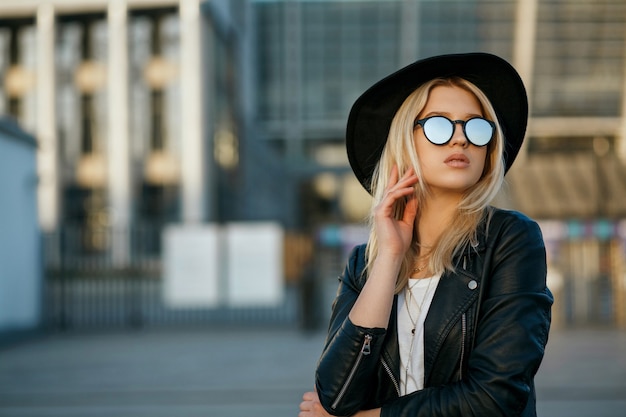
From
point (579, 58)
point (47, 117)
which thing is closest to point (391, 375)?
point (47, 117)

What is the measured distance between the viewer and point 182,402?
6.60 m

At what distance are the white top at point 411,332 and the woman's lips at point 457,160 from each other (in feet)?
0.94

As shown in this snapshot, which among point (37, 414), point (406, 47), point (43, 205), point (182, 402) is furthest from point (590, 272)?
point (406, 47)

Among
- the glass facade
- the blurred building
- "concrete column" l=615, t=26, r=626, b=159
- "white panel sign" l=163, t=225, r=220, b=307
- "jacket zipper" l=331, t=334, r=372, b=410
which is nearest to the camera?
"jacket zipper" l=331, t=334, r=372, b=410

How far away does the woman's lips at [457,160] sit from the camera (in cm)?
175

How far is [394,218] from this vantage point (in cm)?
182

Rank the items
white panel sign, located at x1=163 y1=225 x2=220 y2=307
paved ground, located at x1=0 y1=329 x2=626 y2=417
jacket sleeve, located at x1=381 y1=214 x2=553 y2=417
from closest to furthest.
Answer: jacket sleeve, located at x1=381 y1=214 x2=553 y2=417 < paved ground, located at x1=0 y1=329 x2=626 y2=417 < white panel sign, located at x1=163 y1=225 x2=220 y2=307

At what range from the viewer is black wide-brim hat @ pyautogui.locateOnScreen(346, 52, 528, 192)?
177 cm

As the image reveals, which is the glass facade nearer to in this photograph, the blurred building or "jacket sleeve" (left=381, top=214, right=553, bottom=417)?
the blurred building

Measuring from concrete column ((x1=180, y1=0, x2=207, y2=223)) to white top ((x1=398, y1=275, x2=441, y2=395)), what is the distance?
3020cm

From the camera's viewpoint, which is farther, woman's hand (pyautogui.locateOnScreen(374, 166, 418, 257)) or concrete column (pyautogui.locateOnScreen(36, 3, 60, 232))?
concrete column (pyautogui.locateOnScreen(36, 3, 60, 232))

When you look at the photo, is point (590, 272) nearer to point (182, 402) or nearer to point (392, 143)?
point (182, 402)

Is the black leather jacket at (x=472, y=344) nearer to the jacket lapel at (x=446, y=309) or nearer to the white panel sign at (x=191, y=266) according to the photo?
the jacket lapel at (x=446, y=309)

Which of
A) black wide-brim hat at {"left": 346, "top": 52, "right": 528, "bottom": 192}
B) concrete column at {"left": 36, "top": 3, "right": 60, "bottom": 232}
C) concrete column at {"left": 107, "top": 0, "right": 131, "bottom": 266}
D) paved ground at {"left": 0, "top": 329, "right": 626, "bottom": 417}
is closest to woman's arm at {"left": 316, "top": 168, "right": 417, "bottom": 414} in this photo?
black wide-brim hat at {"left": 346, "top": 52, "right": 528, "bottom": 192}
